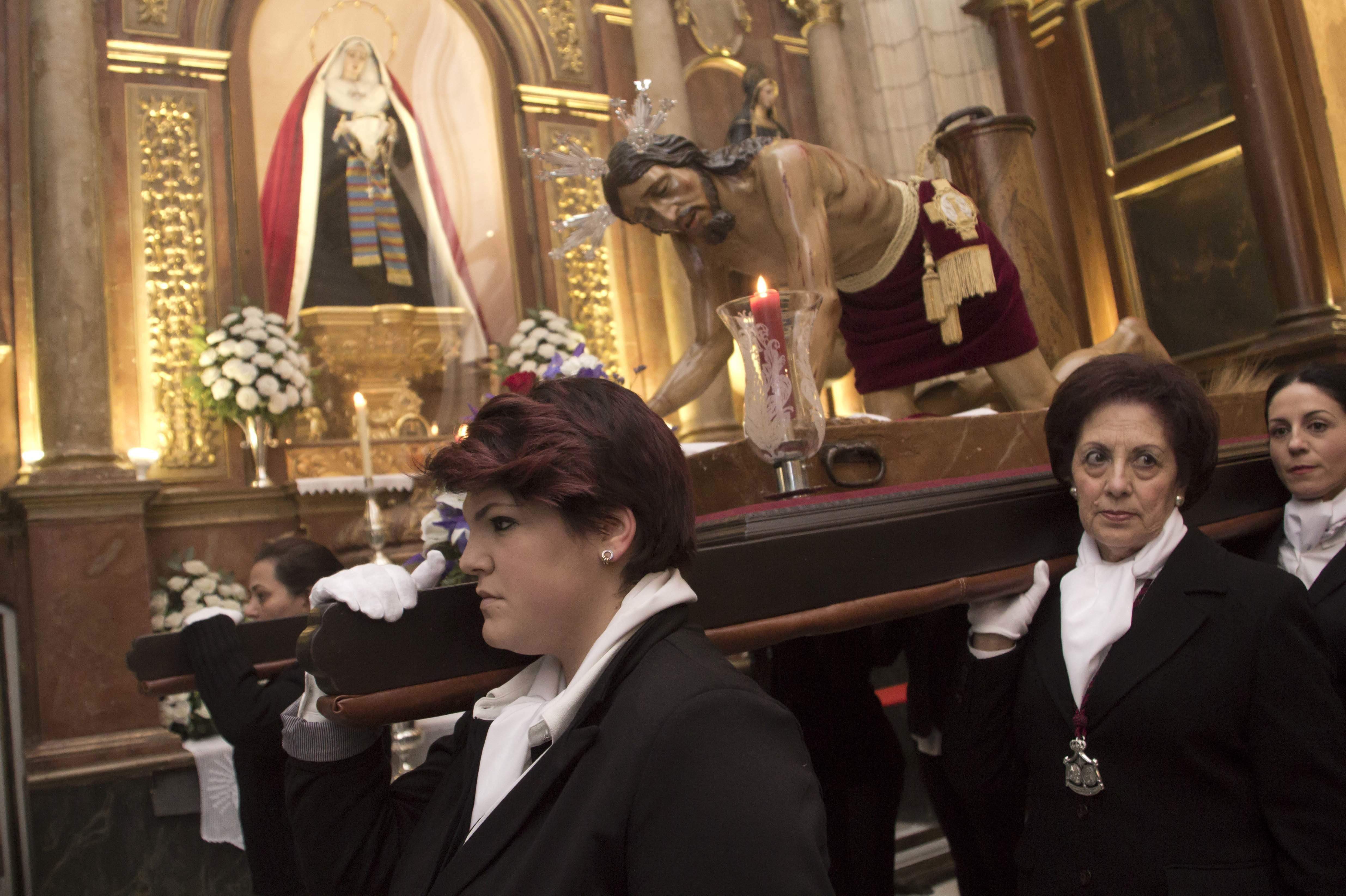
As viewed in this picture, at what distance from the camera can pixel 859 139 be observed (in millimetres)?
7539

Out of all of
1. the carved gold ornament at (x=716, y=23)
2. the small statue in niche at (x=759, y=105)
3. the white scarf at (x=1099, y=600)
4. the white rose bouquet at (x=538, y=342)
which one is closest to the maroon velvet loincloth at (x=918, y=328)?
the white scarf at (x=1099, y=600)

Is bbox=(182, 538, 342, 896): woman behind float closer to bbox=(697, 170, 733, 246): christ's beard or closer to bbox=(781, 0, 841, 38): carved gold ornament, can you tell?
bbox=(697, 170, 733, 246): christ's beard

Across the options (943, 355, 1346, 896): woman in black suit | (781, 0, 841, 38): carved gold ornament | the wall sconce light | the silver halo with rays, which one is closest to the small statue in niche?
(781, 0, 841, 38): carved gold ornament

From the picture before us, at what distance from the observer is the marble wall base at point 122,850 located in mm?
4035

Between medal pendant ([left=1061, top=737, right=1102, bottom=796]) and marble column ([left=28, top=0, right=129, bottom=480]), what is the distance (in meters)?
4.49

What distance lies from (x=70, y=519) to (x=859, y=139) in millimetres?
5551

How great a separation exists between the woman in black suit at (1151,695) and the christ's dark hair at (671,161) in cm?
110

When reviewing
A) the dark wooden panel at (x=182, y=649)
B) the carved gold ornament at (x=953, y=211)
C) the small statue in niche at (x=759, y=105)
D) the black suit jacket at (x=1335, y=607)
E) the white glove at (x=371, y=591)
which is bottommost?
the black suit jacket at (x=1335, y=607)

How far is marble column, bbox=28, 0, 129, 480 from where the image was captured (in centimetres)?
489

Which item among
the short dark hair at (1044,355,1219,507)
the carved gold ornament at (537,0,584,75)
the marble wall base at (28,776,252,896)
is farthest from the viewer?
the carved gold ornament at (537,0,584,75)

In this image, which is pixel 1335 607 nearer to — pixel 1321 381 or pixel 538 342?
pixel 1321 381

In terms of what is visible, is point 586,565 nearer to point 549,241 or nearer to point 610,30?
point 549,241

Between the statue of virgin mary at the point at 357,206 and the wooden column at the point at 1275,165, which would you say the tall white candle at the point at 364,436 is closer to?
the statue of virgin mary at the point at 357,206

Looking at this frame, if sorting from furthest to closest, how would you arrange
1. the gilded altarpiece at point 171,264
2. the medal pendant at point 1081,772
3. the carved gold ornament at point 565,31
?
the carved gold ornament at point 565,31 < the gilded altarpiece at point 171,264 < the medal pendant at point 1081,772
